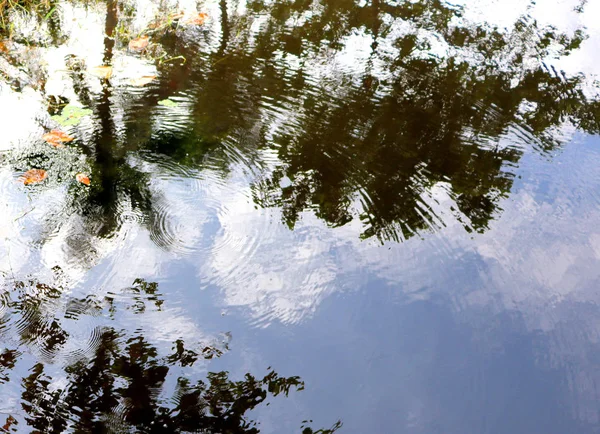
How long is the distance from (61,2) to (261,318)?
4082 mm

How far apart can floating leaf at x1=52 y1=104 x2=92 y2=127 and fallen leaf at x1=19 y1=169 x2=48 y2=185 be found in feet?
1.75

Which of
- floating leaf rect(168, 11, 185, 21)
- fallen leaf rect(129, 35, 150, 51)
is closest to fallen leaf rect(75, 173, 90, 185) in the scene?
fallen leaf rect(129, 35, 150, 51)

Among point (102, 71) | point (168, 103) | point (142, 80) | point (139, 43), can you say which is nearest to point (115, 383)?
point (168, 103)

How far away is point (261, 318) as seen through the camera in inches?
101

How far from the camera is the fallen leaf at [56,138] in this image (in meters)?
3.32

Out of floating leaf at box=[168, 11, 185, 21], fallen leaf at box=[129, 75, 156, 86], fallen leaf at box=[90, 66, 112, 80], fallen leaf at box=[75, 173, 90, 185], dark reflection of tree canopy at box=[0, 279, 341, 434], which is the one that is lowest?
dark reflection of tree canopy at box=[0, 279, 341, 434]

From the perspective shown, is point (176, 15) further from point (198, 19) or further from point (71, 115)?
point (71, 115)

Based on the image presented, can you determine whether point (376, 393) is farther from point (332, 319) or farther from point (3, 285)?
point (3, 285)

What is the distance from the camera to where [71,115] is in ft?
11.8

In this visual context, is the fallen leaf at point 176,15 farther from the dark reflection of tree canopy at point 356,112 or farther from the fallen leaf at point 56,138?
the fallen leaf at point 56,138

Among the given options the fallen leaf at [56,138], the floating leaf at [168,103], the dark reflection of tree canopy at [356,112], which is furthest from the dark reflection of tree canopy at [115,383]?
the floating leaf at [168,103]

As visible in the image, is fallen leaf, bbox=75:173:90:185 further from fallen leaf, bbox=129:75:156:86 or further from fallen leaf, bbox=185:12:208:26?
fallen leaf, bbox=185:12:208:26

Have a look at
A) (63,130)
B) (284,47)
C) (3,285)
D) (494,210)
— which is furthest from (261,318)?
(284,47)

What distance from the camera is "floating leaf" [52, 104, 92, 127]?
3.52 metres
